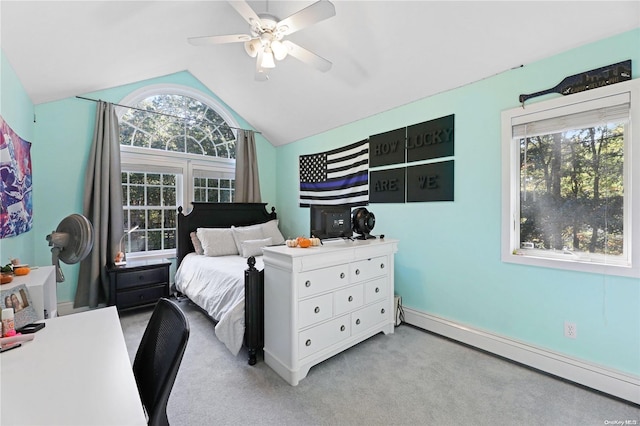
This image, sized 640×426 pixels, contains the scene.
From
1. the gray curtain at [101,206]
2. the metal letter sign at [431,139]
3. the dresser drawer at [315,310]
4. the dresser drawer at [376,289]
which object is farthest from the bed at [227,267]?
the metal letter sign at [431,139]

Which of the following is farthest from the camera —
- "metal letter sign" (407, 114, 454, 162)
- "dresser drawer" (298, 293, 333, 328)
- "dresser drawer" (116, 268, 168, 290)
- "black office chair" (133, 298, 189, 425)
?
"dresser drawer" (116, 268, 168, 290)

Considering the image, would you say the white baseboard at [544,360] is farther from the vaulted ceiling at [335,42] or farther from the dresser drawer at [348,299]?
the vaulted ceiling at [335,42]

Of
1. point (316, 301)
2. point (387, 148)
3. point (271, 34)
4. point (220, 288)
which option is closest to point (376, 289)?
point (316, 301)

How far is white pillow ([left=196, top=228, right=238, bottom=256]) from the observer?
141 inches

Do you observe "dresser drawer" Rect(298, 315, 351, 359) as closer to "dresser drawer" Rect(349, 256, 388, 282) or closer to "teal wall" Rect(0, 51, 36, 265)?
"dresser drawer" Rect(349, 256, 388, 282)

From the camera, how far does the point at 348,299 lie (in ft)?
7.75

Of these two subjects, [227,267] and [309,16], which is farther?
[227,267]

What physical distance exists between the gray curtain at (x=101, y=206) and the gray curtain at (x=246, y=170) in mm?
1567

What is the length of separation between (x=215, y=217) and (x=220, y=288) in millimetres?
1700

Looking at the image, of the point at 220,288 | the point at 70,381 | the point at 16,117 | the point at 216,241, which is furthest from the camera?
the point at 216,241

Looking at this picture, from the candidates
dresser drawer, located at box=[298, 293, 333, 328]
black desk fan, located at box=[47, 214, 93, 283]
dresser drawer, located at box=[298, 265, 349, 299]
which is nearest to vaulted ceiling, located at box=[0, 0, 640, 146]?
black desk fan, located at box=[47, 214, 93, 283]

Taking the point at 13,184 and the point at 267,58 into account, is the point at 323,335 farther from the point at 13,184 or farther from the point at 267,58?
the point at 13,184

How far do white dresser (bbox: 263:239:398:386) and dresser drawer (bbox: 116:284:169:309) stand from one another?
195 centimetres

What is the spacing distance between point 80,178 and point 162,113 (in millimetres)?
1286
